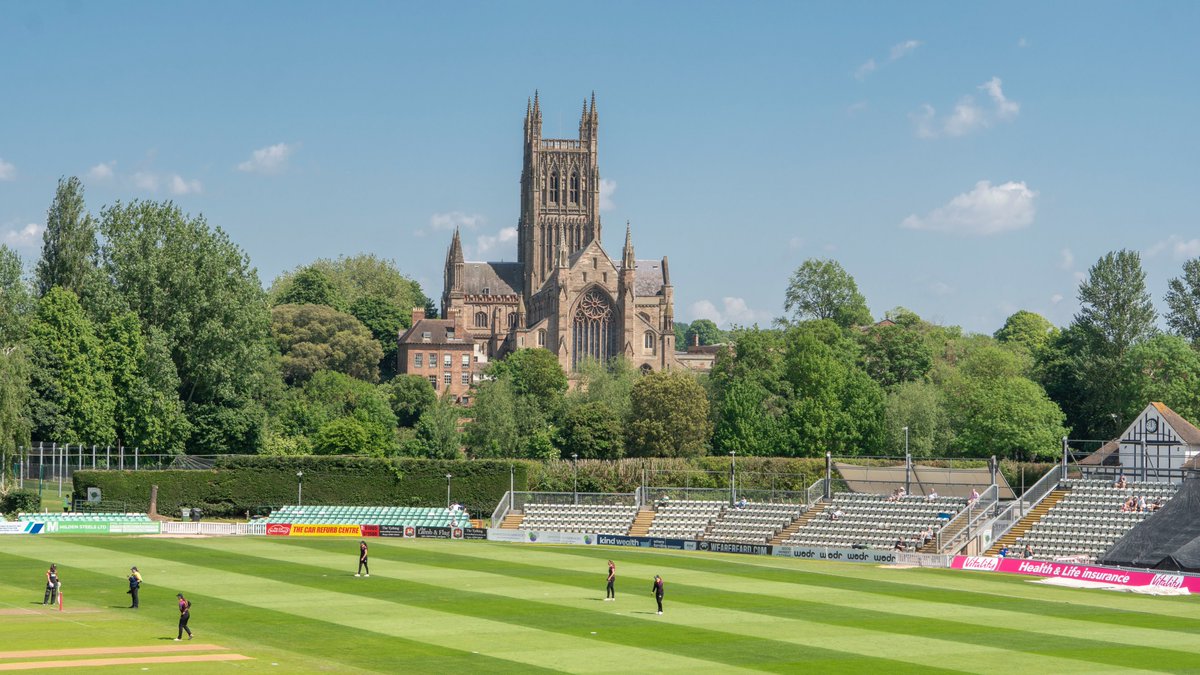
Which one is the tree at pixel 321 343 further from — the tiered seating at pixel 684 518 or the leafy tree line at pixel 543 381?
the tiered seating at pixel 684 518

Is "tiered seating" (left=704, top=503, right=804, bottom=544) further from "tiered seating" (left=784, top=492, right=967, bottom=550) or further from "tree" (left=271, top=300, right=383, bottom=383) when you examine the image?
"tree" (left=271, top=300, right=383, bottom=383)

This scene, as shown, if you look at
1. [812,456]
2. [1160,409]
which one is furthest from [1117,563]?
[812,456]

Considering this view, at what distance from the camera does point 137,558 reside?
5794cm

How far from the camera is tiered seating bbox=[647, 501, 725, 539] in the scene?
2815 inches

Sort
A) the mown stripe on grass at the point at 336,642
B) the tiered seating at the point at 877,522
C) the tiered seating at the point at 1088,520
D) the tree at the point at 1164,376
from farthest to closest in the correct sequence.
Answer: the tree at the point at 1164,376 → the tiered seating at the point at 877,522 → the tiered seating at the point at 1088,520 → the mown stripe on grass at the point at 336,642

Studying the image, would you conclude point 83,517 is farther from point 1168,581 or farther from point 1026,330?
point 1026,330

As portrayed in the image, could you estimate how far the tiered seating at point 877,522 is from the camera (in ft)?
211

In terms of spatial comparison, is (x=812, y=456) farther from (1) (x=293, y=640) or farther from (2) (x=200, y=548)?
(1) (x=293, y=640)

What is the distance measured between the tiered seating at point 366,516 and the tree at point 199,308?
12.5 m

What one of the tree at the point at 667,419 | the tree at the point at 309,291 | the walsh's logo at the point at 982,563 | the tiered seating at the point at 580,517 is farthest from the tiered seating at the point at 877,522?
the tree at the point at 309,291

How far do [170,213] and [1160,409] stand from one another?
58639 mm

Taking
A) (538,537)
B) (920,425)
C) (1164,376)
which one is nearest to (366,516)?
(538,537)

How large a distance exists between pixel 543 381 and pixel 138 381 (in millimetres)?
58032

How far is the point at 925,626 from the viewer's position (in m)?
41.1
